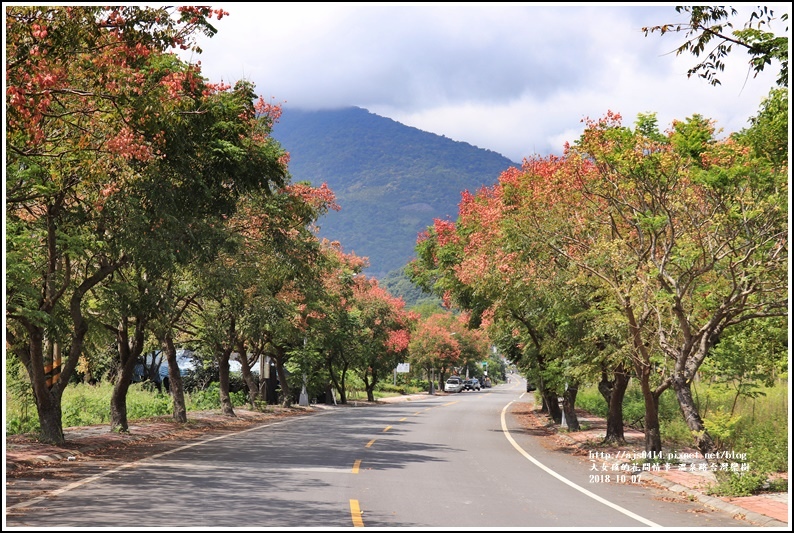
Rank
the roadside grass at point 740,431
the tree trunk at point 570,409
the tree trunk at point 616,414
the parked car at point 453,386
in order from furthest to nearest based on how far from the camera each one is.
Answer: the parked car at point 453,386, the tree trunk at point 570,409, the tree trunk at point 616,414, the roadside grass at point 740,431

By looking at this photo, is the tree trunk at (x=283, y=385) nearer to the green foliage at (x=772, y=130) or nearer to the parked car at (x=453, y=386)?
the green foliage at (x=772, y=130)

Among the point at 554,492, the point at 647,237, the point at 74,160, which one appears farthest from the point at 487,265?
the point at 74,160

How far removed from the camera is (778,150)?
44.5 ft

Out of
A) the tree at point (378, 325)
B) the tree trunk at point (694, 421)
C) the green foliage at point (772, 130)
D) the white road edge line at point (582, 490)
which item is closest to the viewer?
the white road edge line at point (582, 490)

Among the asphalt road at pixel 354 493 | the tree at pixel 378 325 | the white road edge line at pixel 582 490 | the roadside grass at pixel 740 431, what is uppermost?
the tree at pixel 378 325

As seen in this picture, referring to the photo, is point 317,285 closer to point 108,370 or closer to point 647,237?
point 108,370

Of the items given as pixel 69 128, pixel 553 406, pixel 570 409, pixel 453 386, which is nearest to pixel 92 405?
pixel 570 409

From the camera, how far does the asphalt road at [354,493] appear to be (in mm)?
10602

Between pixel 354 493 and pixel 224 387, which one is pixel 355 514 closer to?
pixel 354 493

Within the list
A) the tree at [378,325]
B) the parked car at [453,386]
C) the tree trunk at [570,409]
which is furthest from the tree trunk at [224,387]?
the parked car at [453,386]

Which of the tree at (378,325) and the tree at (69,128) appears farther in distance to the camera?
the tree at (378,325)

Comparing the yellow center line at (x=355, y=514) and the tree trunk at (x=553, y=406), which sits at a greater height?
the tree trunk at (x=553, y=406)

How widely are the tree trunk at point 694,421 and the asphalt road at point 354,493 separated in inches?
55.8

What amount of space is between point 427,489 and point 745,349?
33.8ft
